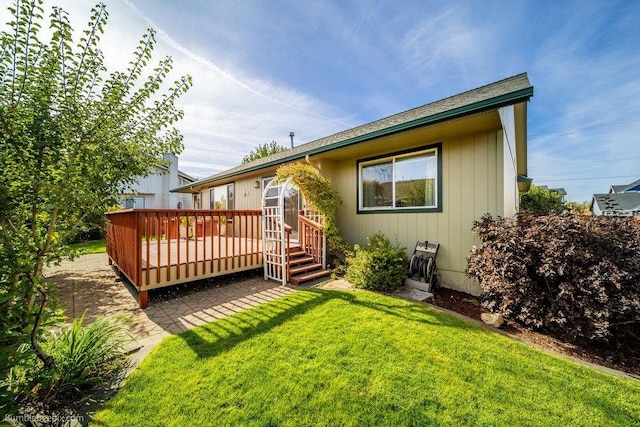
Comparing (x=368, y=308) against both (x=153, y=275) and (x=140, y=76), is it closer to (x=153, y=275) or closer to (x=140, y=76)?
(x=153, y=275)

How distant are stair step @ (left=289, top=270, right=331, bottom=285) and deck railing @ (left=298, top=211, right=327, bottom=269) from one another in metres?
0.33

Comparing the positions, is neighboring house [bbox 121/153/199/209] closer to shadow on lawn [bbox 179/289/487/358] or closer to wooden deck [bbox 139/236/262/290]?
wooden deck [bbox 139/236/262/290]

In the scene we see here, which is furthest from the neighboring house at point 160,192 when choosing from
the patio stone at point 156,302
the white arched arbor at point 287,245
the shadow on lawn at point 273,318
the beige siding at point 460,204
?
the beige siding at point 460,204

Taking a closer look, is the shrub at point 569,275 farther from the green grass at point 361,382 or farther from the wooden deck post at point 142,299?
the wooden deck post at point 142,299

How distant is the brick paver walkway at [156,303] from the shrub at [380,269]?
1.42m

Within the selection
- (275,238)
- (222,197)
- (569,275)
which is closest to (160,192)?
(222,197)

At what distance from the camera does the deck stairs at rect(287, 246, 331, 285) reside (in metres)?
5.15

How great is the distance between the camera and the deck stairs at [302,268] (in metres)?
5.15

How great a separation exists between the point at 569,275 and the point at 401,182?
125 inches

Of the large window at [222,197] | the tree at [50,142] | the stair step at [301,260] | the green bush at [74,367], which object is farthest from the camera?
the large window at [222,197]

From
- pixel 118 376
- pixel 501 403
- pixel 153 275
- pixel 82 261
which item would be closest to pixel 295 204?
pixel 153 275

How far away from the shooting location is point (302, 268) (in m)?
5.46

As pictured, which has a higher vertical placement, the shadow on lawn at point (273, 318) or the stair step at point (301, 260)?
the stair step at point (301, 260)

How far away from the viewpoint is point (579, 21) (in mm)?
5305
